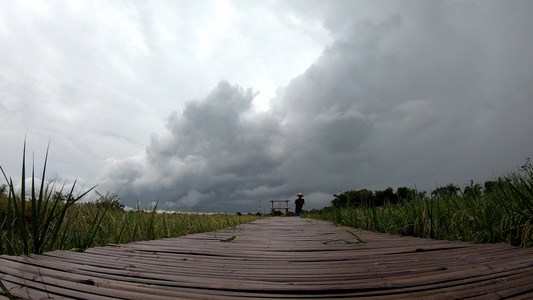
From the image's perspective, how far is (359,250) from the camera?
2.03 meters

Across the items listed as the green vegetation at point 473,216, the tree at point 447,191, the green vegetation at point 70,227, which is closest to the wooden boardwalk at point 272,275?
the green vegetation at point 70,227

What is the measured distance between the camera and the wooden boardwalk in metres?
1.04

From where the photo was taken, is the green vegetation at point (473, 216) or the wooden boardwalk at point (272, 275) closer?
the wooden boardwalk at point (272, 275)

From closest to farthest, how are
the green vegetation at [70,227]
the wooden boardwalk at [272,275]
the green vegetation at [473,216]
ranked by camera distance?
the wooden boardwalk at [272,275] → the green vegetation at [70,227] → the green vegetation at [473,216]

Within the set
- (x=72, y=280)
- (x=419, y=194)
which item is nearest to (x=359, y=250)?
(x=72, y=280)

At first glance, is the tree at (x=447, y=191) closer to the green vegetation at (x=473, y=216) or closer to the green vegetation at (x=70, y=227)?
the green vegetation at (x=473, y=216)

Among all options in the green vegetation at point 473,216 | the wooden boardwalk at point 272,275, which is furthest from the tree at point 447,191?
the wooden boardwalk at point 272,275

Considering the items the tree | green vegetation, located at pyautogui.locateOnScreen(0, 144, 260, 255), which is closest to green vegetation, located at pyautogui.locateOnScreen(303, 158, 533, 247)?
the tree

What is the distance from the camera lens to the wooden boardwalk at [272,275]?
1035 mm

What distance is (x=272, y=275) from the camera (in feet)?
4.35

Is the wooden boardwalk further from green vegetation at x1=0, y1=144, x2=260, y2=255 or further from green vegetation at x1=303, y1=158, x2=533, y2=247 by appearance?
green vegetation at x1=303, y1=158, x2=533, y2=247

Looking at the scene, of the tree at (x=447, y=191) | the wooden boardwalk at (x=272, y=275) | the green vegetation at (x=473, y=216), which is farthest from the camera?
the tree at (x=447, y=191)

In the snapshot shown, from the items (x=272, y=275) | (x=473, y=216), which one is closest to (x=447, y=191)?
(x=473, y=216)

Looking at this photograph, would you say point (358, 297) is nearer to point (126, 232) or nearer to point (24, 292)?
point (24, 292)
